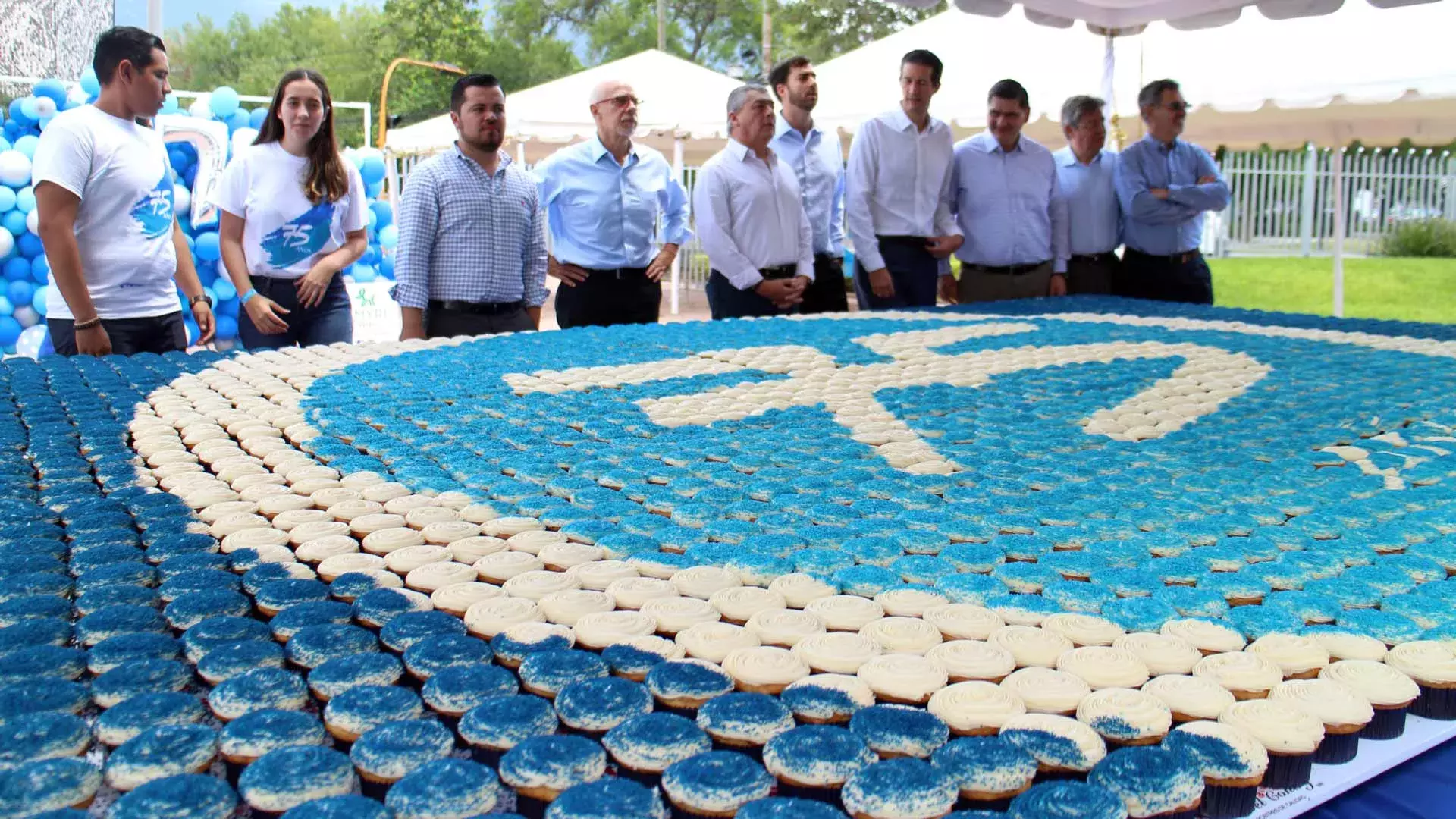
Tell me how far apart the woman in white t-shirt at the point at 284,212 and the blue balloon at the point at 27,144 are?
3250mm

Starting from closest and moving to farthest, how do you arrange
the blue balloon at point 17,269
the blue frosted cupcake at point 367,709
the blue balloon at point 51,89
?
the blue frosted cupcake at point 367,709 < the blue balloon at point 51,89 < the blue balloon at point 17,269

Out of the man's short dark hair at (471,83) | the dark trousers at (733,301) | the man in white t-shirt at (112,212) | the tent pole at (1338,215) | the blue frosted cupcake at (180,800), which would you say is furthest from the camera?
the tent pole at (1338,215)

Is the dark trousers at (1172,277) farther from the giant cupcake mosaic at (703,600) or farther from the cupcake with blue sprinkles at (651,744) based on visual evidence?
the cupcake with blue sprinkles at (651,744)

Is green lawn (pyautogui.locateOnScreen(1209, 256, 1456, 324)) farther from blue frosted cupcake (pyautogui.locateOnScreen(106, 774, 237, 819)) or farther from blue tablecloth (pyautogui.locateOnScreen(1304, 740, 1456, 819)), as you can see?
blue frosted cupcake (pyautogui.locateOnScreen(106, 774, 237, 819))

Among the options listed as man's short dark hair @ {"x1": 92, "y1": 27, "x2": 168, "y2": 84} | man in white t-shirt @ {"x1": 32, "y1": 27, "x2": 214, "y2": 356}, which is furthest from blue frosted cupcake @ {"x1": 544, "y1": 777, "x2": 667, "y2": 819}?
man's short dark hair @ {"x1": 92, "y1": 27, "x2": 168, "y2": 84}

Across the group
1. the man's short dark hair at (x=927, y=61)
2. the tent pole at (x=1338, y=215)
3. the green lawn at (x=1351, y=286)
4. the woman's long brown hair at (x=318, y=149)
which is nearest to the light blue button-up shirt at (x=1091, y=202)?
the man's short dark hair at (x=927, y=61)

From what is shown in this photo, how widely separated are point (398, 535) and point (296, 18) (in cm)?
6163

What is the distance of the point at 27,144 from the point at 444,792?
20.0ft

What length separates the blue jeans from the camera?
3031 millimetres

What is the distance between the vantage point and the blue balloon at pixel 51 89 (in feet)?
17.5

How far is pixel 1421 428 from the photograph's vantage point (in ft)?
5.89

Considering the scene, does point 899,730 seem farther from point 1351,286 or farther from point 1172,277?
point 1351,286

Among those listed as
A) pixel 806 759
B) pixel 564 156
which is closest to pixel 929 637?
pixel 806 759

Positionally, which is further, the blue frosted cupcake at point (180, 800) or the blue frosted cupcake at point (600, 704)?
the blue frosted cupcake at point (600, 704)
